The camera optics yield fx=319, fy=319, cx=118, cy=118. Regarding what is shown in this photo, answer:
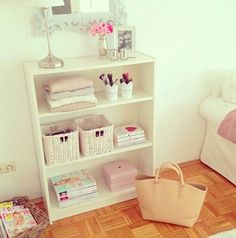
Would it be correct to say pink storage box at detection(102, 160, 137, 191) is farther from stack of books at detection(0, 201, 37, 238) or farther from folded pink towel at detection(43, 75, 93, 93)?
folded pink towel at detection(43, 75, 93, 93)

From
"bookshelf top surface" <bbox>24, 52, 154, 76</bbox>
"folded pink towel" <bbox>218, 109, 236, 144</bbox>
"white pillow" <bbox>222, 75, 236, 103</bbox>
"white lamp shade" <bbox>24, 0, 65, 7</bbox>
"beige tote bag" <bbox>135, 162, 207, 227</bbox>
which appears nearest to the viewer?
"white lamp shade" <bbox>24, 0, 65, 7</bbox>

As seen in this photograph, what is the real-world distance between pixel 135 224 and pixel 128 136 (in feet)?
1.93

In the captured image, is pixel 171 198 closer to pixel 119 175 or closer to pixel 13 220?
pixel 119 175

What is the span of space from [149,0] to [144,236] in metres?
1.56

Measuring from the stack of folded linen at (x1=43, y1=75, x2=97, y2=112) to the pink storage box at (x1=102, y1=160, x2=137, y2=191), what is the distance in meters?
0.59

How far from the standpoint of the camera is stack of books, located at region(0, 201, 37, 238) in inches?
74.2

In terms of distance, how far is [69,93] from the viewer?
6.31 feet

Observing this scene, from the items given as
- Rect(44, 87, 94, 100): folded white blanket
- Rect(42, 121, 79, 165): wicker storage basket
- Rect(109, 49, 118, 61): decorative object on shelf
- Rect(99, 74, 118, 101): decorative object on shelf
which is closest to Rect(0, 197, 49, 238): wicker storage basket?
Rect(42, 121, 79, 165): wicker storage basket

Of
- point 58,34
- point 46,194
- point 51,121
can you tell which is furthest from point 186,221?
point 58,34

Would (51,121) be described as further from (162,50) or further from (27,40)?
(162,50)

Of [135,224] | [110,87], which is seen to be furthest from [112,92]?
[135,224]

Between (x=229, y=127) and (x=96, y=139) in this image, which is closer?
(x=96, y=139)

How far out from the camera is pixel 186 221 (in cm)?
204

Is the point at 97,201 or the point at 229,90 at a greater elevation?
the point at 229,90
